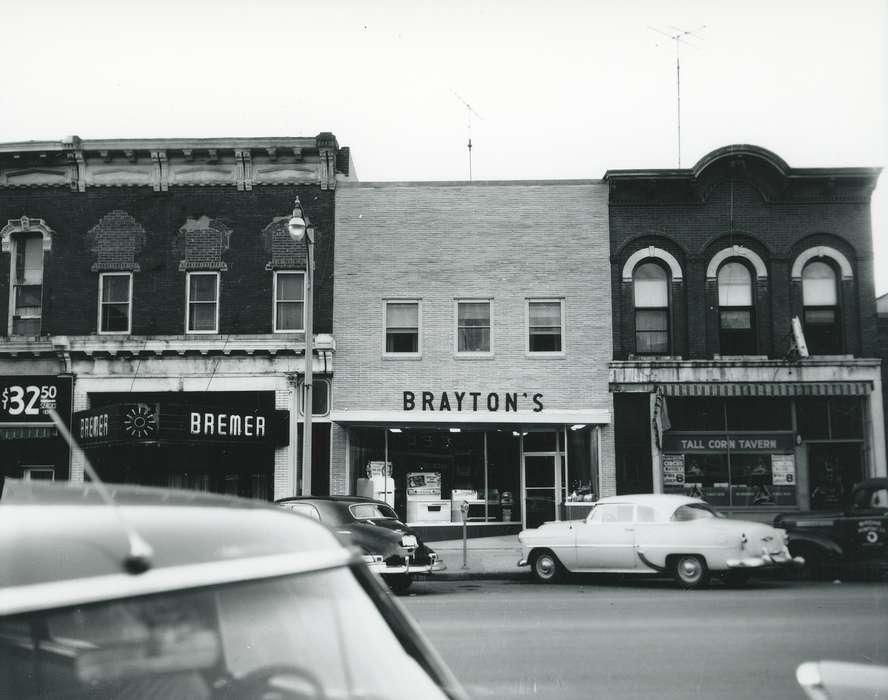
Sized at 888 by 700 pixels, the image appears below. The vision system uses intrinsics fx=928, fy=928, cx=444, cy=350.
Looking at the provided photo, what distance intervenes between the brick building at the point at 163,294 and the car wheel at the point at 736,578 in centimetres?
979

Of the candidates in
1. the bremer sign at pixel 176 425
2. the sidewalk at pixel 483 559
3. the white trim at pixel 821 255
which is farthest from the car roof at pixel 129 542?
the white trim at pixel 821 255

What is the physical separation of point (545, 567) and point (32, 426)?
13.3 metres

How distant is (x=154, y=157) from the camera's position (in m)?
22.3

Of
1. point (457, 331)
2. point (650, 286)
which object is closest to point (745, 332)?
point (650, 286)

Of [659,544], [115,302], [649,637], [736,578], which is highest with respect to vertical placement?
[115,302]

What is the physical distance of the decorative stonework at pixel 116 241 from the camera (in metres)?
22.3

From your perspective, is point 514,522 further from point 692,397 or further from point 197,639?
point 197,639

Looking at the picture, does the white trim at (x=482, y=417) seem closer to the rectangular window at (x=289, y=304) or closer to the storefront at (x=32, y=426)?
the rectangular window at (x=289, y=304)

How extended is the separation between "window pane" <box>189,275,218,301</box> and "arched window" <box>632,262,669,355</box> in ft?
32.6

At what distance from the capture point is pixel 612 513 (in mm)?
14805

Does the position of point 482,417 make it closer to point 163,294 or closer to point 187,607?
point 163,294

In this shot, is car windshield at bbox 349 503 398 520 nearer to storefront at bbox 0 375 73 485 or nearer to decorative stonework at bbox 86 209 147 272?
storefront at bbox 0 375 73 485

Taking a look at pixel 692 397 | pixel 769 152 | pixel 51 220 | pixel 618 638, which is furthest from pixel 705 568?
pixel 51 220

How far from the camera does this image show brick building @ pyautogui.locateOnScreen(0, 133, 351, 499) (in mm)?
21578
